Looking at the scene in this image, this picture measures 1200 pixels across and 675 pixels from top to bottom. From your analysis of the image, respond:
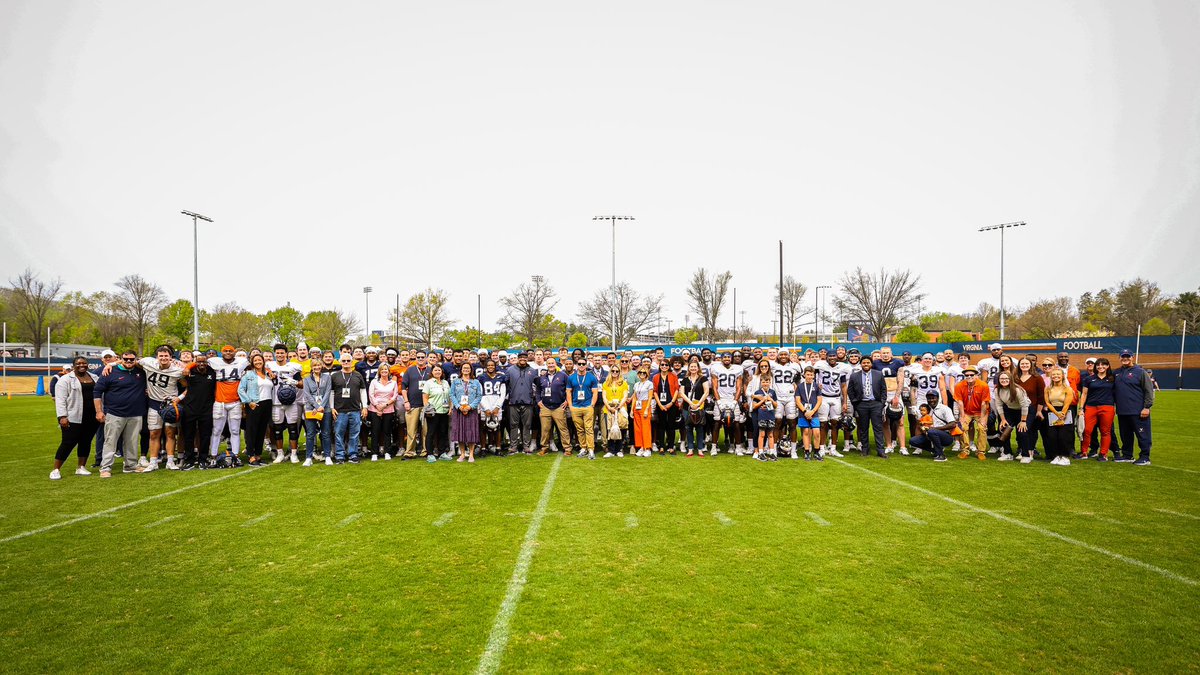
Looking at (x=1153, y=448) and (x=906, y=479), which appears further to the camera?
(x=1153, y=448)

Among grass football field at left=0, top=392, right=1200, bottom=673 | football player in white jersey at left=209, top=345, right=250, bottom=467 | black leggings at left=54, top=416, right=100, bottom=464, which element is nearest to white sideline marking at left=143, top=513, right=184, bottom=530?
grass football field at left=0, top=392, right=1200, bottom=673

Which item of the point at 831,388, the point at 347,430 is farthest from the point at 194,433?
the point at 831,388

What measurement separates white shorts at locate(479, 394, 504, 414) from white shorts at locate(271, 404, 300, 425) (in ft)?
10.0

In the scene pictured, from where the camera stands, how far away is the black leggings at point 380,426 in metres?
9.73

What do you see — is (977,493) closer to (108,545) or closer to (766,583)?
(766,583)

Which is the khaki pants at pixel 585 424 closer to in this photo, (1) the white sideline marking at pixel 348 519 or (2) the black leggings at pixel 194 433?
(1) the white sideline marking at pixel 348 519

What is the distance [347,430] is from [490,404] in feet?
8.03

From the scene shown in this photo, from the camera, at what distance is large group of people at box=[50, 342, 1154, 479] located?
29.6ft

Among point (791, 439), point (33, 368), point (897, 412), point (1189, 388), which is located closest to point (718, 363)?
point (791, 439)

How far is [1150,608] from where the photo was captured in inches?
156

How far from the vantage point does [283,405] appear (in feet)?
31.1

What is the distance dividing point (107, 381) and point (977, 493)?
40.0 feet

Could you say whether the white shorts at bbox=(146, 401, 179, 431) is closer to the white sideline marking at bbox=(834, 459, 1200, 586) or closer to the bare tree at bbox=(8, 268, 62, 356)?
the white sideline marking at bbox=(834, 459, 1200, 586)

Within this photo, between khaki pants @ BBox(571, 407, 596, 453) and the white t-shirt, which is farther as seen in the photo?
khaki pants @ BBox(571, 407, 596, 453)
